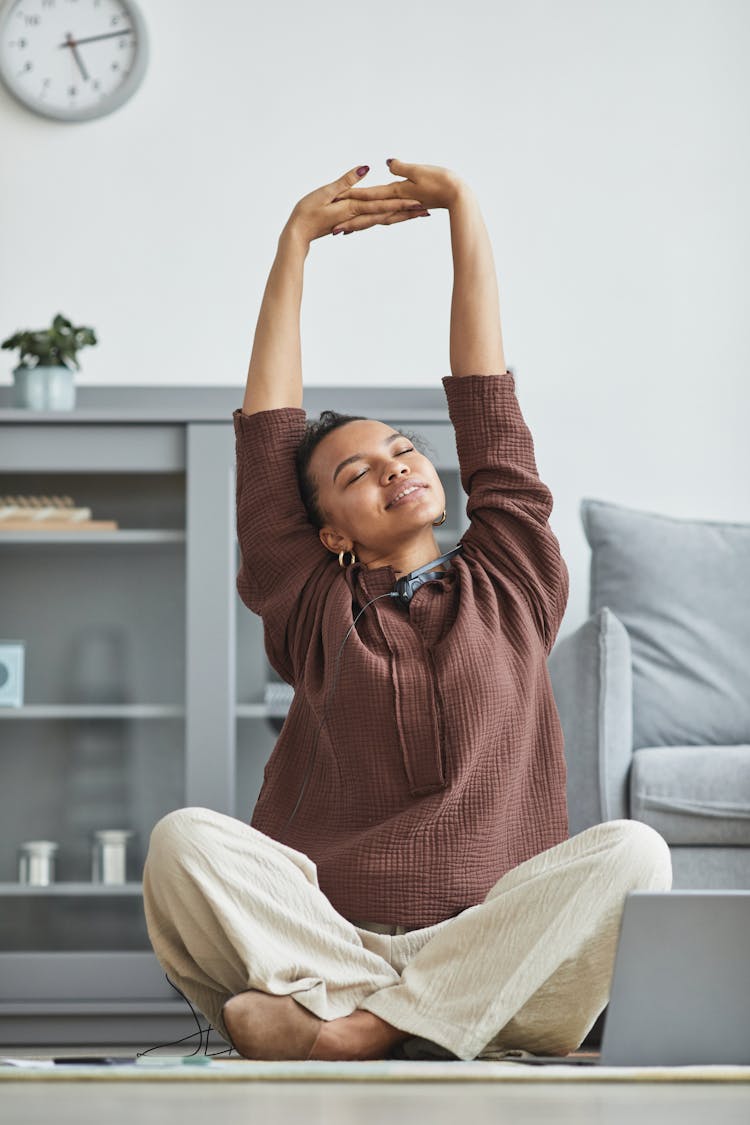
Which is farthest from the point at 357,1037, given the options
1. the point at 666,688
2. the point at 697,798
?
the point at 666,688

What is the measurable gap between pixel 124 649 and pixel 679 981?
1727mm

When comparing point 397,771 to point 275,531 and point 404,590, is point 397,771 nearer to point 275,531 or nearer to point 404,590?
point 404,590

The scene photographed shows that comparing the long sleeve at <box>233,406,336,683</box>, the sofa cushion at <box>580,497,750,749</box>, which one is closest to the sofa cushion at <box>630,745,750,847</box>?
the sofa cushion at <box>580,497,750,749</box>

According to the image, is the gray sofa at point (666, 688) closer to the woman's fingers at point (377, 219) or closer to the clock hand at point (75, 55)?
the woman's fingers at point (377, 219)

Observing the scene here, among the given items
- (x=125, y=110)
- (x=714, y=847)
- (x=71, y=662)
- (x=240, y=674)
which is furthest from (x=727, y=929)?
(x=125, y=110)

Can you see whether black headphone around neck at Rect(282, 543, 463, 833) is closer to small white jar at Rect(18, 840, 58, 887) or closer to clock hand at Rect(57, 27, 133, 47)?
small white jar at Rect(18, 840, 58, 887)

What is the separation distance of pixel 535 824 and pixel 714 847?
822mm

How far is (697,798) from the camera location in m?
2.18

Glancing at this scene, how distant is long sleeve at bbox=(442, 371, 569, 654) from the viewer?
1568 millimetres

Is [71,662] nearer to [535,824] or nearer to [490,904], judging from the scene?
[535,824]

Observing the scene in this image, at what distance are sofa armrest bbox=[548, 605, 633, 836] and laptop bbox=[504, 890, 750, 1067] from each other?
126cm

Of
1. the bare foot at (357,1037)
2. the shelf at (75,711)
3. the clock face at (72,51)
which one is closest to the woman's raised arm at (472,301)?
the bare foot at (357,1037)

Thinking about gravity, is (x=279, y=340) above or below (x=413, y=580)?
above

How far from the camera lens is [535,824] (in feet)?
4.84
